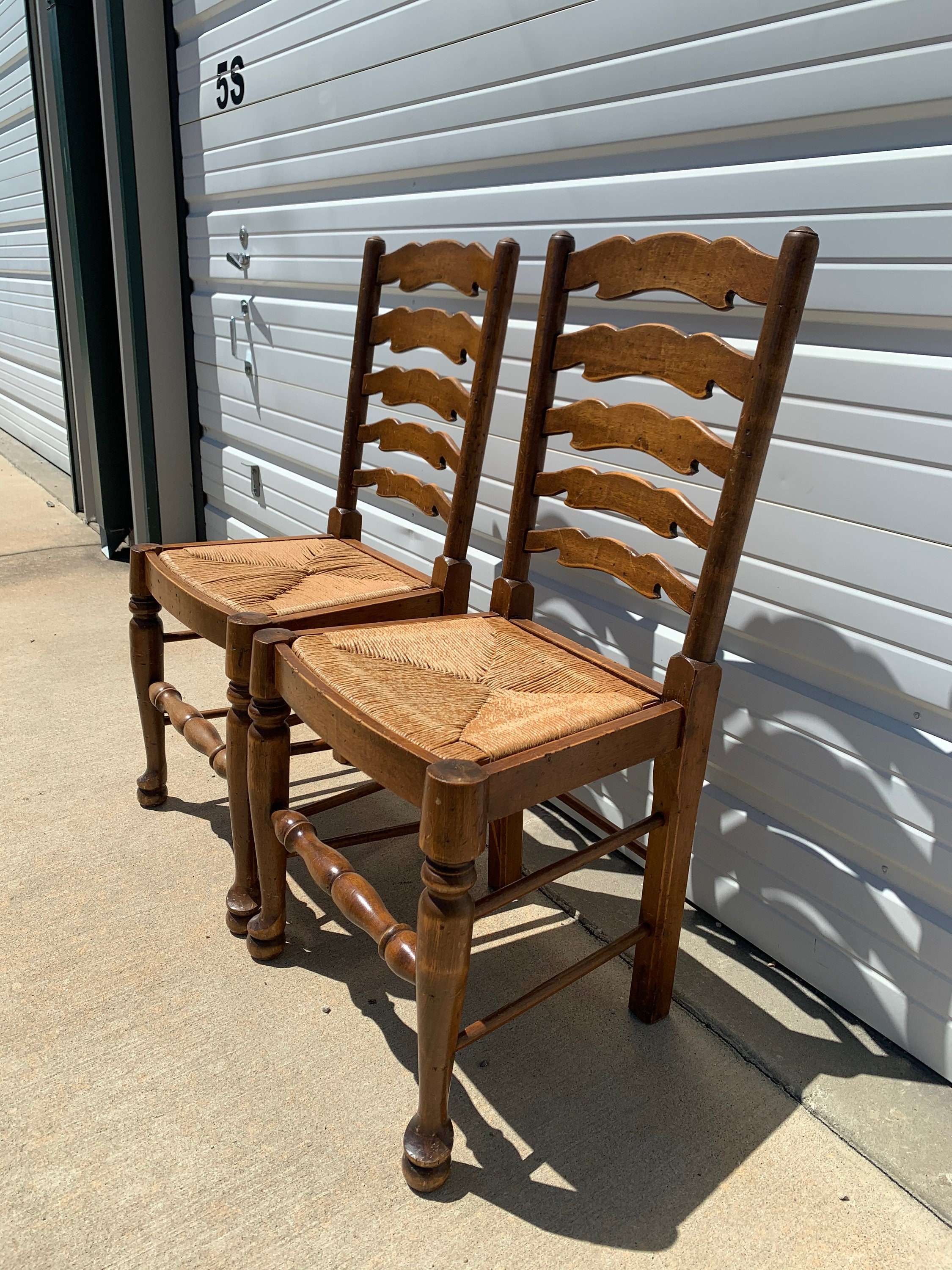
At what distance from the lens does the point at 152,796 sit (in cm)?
207

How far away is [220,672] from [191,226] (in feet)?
5.92

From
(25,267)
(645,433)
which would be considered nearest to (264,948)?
(645,433)

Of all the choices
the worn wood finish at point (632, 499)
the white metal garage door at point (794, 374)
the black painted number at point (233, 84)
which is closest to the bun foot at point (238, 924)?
the white metal garage door at point (794, 374)

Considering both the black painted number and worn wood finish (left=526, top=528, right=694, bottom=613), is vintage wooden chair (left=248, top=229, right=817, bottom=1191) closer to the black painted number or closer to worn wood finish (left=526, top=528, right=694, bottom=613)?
worn wood finish (left=526, top=528, right=694, bottom=613)

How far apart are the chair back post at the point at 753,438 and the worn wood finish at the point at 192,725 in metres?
0.92

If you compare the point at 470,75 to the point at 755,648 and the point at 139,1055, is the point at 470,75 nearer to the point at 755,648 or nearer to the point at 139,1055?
the point at 755,648

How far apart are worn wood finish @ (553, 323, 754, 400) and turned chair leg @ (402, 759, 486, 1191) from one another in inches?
25.1

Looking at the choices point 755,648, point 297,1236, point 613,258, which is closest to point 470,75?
point 613,258

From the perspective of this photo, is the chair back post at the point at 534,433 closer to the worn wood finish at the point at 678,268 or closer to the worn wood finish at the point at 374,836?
the worn wood finish at the point at 678,268

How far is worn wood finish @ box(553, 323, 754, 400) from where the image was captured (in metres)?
1.26

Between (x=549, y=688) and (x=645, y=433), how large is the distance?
411 millimetres

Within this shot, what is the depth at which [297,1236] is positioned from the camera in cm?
114

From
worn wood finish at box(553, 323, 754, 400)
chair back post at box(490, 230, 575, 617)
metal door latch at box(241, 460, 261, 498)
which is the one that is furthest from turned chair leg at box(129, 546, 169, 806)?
metal door latch at box(241, 460, 261, 498)

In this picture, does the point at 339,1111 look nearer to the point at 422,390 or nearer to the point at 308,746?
the point at 308,746
